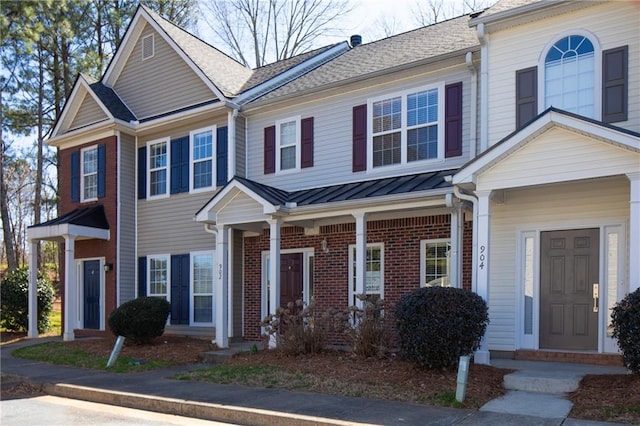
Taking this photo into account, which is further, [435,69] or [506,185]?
[435,69]

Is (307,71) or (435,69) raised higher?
(307,71)

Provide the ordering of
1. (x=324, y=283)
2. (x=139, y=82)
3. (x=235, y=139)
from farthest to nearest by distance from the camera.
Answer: (x=139, y=82)
(x=235, y=139)
(x=324, y=283)

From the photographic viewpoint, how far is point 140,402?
335 inches

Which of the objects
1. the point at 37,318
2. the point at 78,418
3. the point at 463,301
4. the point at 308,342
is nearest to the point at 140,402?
the point at 78,418

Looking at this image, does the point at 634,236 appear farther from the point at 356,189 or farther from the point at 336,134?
the point at 336,134

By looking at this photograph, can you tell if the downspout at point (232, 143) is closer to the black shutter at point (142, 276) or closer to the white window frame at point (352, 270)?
the white window frame at point (352, 270)

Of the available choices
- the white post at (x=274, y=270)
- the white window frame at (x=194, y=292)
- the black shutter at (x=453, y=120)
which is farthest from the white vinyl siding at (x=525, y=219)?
the white window frame at (x=194, y=292)

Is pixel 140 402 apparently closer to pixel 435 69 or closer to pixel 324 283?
pixel 324 283

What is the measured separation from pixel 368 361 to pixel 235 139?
7.03 m

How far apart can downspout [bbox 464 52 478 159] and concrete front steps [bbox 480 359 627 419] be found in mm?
4106

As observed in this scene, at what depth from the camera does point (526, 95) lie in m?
10.0

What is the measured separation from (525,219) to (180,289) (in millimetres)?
9214

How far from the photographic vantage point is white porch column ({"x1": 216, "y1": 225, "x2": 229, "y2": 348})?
12727 mm

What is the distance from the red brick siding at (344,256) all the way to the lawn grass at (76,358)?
3.16 m
